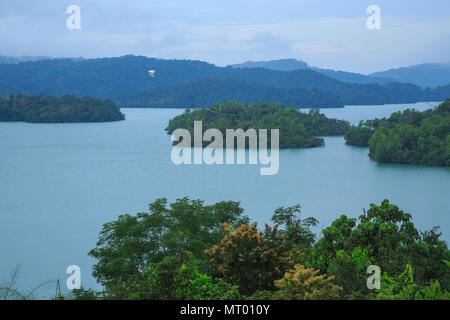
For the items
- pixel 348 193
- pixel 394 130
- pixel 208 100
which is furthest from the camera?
pixel 208 100

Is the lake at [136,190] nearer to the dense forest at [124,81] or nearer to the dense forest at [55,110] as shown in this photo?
the dense forest at [55,110]

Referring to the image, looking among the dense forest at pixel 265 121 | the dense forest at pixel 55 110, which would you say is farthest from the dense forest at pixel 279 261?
the dense forest at pixel 55 110

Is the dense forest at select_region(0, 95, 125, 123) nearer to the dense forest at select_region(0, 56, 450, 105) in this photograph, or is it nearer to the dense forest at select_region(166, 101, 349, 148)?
the dense forest at select_region(166, 101, 349, 148)

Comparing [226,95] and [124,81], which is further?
[124,81]

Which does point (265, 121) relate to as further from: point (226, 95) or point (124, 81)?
point (124, 81)

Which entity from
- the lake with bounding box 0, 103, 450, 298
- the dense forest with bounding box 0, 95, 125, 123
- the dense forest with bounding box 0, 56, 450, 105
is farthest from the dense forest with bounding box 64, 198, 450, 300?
the dense forest with bounding box 0, 56, 450, 105

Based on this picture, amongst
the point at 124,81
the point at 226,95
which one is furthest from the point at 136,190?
the point at 124,81
